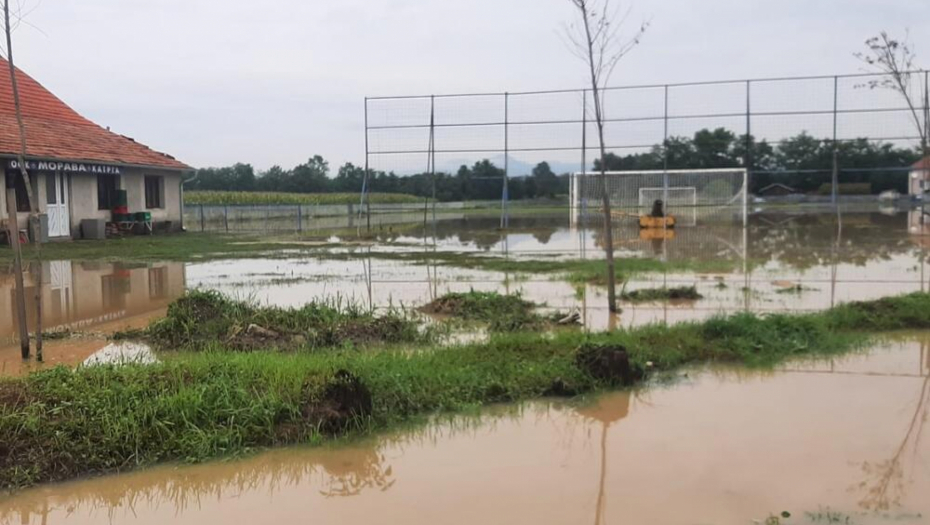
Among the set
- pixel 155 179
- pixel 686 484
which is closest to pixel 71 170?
pixel 155 179

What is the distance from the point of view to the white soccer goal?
29219 millimetres

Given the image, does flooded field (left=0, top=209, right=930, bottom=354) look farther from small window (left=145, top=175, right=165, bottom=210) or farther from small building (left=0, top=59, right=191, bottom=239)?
small window (left=145, top=175, right=165, bottom=210)

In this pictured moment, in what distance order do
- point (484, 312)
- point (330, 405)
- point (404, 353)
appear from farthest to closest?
point (484, 312) → point (404, 353) → point (330, 405)

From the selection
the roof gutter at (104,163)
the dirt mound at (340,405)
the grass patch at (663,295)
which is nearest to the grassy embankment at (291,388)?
the dirt mound at (340,405)

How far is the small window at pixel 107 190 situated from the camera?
24.3 meters

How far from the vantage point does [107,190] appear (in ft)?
81.0

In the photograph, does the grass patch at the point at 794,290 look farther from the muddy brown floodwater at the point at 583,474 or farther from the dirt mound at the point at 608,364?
the dirt mound at the point at 608,364

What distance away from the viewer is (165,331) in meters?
8.10

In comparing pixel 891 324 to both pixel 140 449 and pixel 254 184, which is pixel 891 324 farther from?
pixel 254 184

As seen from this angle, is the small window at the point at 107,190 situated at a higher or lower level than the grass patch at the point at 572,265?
higher

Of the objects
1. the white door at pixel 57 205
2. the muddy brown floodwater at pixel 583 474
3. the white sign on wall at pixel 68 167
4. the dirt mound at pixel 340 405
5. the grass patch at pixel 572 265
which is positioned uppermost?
the white sign on wall at pixel 68 167

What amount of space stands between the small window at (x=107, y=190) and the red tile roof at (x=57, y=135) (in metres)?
0.73

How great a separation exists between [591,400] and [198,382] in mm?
2717

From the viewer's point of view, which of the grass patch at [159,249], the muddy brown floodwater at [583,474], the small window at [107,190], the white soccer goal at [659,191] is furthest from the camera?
the white soccer goal at [659,191]
